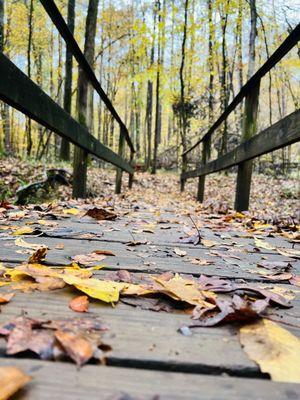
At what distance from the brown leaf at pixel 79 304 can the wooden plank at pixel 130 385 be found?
Answer: 27 cm

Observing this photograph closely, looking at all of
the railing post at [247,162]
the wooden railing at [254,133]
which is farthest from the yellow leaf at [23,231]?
the railing post at [247,162]

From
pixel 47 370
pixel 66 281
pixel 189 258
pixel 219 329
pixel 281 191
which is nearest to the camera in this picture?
pixel 47 370

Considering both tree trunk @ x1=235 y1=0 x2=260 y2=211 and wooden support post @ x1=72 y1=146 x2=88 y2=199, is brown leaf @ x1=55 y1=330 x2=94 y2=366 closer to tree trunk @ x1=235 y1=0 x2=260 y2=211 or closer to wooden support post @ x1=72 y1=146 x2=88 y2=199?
tree trunk @ x1=235 y1=0 x2=260 y2=211

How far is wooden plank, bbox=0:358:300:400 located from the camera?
62 cm

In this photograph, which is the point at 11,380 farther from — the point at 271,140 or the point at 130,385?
the point at 271,140

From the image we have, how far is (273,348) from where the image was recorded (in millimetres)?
802

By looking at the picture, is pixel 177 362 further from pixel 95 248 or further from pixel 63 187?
pixel 63 187

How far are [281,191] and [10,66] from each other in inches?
321

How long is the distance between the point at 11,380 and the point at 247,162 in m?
3.71

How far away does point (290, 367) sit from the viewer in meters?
0.73

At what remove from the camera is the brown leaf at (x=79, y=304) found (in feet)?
3.19

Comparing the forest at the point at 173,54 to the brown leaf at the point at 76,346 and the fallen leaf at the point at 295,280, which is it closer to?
the fallen leaf at the point at 295,280

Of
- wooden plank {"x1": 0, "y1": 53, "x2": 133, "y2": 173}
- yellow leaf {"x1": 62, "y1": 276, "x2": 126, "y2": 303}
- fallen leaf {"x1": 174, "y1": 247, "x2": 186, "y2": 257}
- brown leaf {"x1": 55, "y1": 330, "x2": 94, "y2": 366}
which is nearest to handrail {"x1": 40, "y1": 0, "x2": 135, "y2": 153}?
wooden plank {"x1": 0, "y1": 53, "x2": 133, "y2": 173}

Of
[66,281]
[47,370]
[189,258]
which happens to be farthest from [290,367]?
[189,258]
